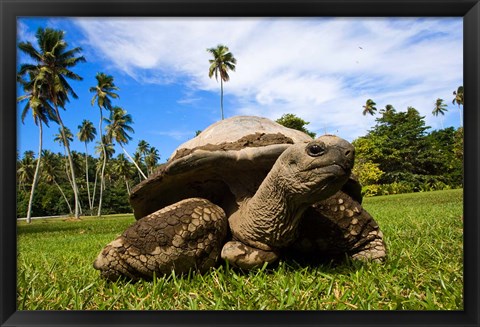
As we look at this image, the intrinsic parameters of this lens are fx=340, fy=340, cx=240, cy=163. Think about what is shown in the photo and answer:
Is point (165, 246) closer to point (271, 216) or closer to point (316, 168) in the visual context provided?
point (271, 216)

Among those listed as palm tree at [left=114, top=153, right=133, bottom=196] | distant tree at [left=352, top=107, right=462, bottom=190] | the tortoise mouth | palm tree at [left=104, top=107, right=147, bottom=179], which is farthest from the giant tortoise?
palm tree at [left=114, top=153, right=133, bottom=196]

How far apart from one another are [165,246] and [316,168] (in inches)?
34.1

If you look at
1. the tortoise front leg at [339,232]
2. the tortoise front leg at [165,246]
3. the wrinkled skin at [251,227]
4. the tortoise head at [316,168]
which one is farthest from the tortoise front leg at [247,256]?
the tortoise head at [316,168]

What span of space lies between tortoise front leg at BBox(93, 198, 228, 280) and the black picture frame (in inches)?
17.6

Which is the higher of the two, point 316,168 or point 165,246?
point 316,168

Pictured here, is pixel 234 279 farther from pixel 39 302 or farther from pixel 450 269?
pixel 450 269

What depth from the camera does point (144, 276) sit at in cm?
180

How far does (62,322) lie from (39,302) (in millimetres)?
395

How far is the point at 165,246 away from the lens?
1.74 meters

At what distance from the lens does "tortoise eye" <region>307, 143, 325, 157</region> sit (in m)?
1.42

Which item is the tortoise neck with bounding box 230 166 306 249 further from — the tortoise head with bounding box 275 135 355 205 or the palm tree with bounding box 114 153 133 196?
the palm tree with bounding box 114 153 133 196
